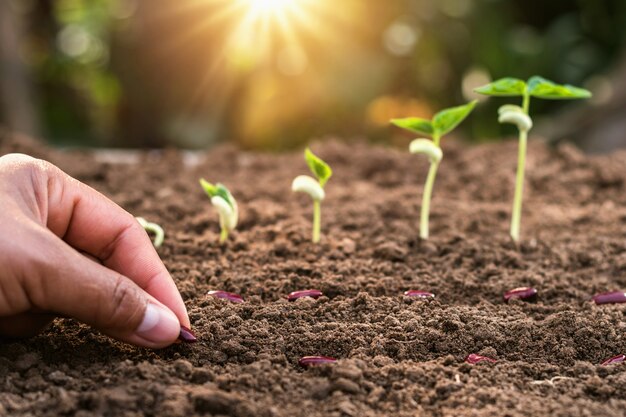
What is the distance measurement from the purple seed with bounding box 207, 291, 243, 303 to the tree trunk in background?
13.3 ft

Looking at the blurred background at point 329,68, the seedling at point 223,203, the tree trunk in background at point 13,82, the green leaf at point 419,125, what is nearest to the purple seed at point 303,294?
the seedling at point 223,203

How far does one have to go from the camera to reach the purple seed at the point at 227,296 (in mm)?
1438

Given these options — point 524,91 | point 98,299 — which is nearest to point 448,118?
point 524,91

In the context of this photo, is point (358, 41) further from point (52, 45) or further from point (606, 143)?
point (52, 45)

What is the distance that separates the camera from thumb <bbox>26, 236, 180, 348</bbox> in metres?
1.07

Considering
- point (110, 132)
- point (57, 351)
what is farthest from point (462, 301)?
point (110, 132)

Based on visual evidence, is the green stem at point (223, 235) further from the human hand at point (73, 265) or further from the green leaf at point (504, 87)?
the green leaf at point (504, 87)

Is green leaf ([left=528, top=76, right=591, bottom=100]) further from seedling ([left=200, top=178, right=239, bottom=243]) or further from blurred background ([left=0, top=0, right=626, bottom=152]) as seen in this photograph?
blurred background ([left=0, top=0, right=626, bottom=152])

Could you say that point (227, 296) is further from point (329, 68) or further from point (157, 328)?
point (329, 68)

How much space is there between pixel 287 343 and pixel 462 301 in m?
0.41

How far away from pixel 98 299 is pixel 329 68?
12.5ft

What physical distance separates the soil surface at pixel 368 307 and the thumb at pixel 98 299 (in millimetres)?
55

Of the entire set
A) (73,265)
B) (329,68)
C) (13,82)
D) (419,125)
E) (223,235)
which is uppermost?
(329,68)

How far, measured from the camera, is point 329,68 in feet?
15.5
